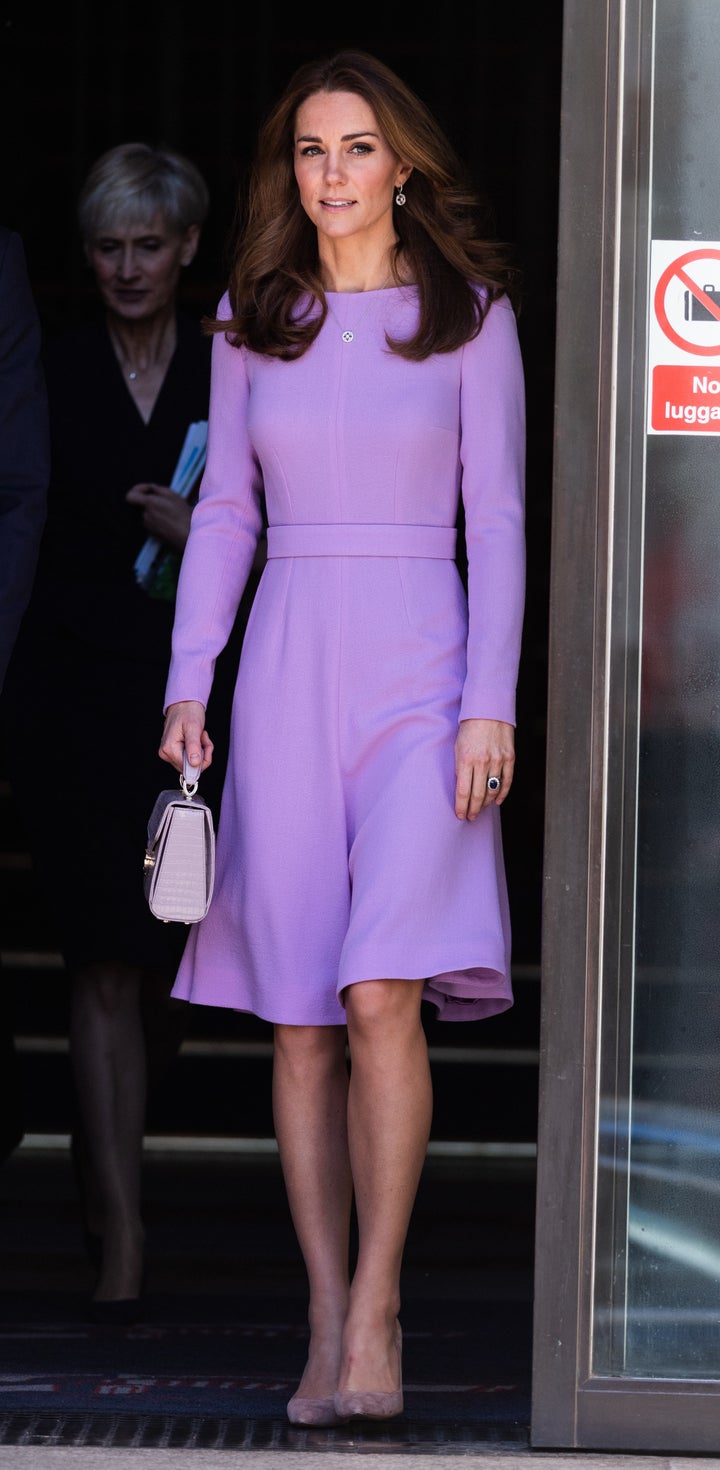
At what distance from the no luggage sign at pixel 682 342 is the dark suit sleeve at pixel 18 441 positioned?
0.95 m

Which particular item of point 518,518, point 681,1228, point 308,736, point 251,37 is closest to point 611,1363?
point 681,1228

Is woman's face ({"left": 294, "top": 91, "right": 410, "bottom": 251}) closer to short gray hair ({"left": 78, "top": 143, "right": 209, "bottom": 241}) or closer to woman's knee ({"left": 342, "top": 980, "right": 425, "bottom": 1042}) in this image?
woman's knee ({"left": 342, "top": 980, "right": 425, "bottom": 1042})

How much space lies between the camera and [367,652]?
128 inches

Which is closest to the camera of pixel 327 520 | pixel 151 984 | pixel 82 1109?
pixel 327 520

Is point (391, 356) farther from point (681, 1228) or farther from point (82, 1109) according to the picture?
point (82, 1109)

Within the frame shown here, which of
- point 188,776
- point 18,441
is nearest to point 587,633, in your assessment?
point 188,776

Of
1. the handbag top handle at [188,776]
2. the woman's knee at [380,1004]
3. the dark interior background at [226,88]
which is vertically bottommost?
the woman's knee at [380,1004]

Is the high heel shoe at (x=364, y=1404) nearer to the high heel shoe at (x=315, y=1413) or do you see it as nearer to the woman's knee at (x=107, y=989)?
the high heel shoe at (x=315, y=1413)

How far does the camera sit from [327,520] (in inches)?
130

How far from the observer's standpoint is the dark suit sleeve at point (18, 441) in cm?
347

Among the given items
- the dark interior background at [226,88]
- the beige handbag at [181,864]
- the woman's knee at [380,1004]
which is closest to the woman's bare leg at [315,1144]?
the woman's knee at [380,1004]

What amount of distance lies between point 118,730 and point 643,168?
160cm

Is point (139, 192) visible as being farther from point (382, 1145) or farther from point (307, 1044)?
point (382, 1145)

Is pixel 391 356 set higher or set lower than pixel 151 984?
higher
